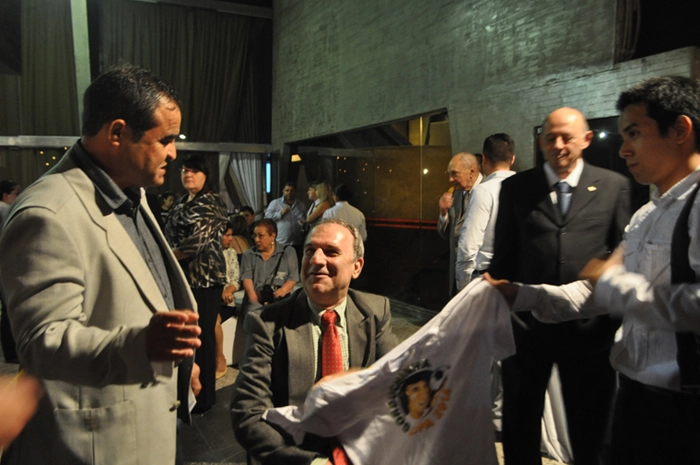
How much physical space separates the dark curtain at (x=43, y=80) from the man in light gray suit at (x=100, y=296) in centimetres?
1034

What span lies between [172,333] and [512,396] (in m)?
1.75

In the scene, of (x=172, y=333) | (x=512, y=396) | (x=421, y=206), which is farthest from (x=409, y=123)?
(x=172, y=333)

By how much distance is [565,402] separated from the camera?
2148mm

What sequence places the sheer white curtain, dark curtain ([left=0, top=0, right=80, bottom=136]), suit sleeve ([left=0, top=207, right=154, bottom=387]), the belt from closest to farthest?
suit sleeve ([left=0, top=207, right=154, bottom=387]) → the belt → dark curtain ([left=0, top=0, right=80, bottom=136]) → the sheer white curtain

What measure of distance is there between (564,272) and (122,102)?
6.27 ft

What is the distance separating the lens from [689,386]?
4.91 ft

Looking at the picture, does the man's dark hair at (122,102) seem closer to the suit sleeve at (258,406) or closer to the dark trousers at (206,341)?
the suit sleeve at (258,406)

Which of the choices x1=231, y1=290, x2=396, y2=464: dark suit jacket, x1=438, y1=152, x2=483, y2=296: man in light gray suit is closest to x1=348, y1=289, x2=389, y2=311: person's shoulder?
x1=231, y1=290, x2=396, y2=464: dark suit jacket

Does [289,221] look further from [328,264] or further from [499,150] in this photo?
[328,264]

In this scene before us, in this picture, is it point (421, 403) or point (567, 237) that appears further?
point (567, 237)

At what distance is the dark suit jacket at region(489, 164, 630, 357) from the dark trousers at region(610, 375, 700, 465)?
1.23ft

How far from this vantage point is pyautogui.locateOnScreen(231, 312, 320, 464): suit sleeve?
1.58 metres

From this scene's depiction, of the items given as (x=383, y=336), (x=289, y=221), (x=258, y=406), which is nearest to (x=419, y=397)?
(x=383, y=336)

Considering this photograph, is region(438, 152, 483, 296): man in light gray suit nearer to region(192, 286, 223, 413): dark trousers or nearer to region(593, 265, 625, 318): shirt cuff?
region(192, 286, 223, 413): dark trousers
